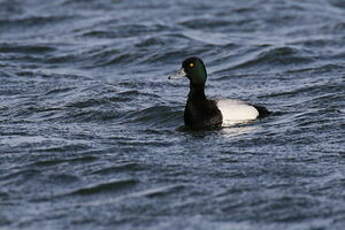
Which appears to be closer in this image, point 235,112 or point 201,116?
Result: point 201,116

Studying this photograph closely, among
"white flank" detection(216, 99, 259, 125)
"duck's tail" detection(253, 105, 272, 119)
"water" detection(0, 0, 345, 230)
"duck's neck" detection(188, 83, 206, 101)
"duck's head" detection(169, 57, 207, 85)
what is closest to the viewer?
"water" detection(0, 0, 345, 230)

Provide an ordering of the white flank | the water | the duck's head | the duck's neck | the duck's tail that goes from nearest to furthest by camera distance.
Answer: the water < the white flank < the duck's neck < the duck's head < the duck's tail

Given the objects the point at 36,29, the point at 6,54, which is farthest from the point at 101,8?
the point at 6,54

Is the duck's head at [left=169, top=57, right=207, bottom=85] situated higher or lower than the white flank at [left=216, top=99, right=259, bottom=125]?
higher

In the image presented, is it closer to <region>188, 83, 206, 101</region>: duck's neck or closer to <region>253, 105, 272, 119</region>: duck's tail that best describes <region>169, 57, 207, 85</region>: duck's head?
<region>188, 83, 206, 101</region>: duck's neck

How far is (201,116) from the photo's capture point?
1364cm

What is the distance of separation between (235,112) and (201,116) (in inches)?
19.8

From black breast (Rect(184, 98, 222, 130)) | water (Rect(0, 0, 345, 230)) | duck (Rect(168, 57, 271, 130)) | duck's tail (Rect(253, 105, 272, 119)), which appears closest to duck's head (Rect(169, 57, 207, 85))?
duck (Rect(168, 57, 271, 130))

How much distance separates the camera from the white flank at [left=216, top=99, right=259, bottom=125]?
13.8 m

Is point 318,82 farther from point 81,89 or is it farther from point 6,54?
point 6,54

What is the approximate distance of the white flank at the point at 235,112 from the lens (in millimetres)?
13750

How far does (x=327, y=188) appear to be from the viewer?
10219mm

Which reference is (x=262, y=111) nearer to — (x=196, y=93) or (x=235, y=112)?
(x=235, y=112)

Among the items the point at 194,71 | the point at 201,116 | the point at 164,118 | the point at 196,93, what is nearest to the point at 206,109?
the point at 201,116
